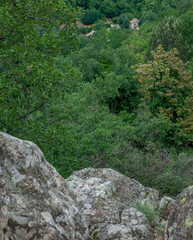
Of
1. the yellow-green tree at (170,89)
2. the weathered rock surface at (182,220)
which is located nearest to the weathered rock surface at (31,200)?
the weathered rock surface at (182,220)

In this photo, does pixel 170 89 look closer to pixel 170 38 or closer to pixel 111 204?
pixel 170 38

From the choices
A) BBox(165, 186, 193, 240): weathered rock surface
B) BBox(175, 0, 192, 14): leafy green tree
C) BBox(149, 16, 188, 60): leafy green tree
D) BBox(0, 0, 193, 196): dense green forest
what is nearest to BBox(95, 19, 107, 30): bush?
BBox(175, 0, 192, 14): leafy green tree

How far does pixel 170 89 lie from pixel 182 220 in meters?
16.4

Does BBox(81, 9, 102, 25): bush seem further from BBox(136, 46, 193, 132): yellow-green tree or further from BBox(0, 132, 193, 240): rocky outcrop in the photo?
BBox(0, 132, 193, 240): rocky outcrop

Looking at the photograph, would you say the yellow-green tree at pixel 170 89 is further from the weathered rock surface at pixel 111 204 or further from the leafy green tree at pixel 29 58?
the leafy green tree at pixel 29 58

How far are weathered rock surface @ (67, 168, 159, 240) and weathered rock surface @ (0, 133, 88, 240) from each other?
0.87 meters

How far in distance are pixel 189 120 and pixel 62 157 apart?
13193 mm

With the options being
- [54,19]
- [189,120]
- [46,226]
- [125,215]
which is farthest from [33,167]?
[189,120]

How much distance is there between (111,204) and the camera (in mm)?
6105

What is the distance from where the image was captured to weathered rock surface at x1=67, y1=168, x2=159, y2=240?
16.6ft

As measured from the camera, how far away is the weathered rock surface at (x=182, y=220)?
3829 mm

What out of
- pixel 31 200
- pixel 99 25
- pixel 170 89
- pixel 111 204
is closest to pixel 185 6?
pixel 99 25

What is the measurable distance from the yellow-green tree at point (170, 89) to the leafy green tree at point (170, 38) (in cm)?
954

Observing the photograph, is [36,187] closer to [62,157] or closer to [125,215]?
[125,215]
